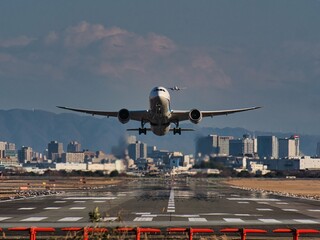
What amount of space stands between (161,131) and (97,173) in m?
122

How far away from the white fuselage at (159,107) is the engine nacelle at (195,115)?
2.21m

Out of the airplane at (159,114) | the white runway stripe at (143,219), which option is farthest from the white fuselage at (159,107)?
the white runway stripe at (143,219)

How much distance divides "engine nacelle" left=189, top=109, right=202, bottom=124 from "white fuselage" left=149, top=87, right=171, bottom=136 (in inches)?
87.2

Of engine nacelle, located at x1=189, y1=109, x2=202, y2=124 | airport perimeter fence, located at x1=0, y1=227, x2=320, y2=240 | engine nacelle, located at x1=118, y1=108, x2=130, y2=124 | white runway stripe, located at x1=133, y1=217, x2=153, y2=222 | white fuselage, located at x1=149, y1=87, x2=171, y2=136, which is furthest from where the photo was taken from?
engine nacelle, located at x1=189, y1=109, x2=202, y2=124

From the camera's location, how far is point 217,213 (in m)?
54.8

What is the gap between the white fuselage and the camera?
66844 millimetres

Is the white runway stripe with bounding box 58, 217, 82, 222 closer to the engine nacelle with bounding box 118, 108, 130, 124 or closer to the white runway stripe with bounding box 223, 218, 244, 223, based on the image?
the white runway stripe with bounding box 223, 218, 244, 223

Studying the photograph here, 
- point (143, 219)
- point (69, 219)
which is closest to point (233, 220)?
point (143, 219)

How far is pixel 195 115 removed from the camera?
70.1 meters

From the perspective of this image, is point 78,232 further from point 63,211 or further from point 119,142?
point 119,142

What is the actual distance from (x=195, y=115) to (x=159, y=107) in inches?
181

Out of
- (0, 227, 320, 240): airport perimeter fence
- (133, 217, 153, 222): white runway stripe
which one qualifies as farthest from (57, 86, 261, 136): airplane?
(0, 227, 320, 240): airport perimeter fence

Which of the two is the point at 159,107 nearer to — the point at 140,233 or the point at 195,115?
the point at 195,115

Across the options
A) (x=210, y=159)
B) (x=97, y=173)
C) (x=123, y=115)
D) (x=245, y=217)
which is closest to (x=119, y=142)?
(x=210, y=159)
